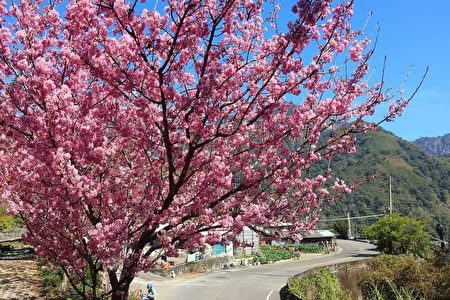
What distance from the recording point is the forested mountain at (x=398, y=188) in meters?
137

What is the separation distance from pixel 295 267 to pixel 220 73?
37398 mm

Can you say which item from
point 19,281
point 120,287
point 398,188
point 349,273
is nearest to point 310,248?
point 349,273

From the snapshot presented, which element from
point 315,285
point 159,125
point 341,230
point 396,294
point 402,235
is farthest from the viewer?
point 341,230

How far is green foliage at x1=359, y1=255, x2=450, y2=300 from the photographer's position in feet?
50.4

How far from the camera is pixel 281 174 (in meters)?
6.63

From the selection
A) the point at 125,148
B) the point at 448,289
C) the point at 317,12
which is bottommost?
the point at 448,289

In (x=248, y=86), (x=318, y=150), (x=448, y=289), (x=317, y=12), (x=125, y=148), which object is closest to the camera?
(x=317, y=12)

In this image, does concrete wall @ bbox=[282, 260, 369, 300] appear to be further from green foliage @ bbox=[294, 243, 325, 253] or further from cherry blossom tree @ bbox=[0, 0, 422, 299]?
green foliage @ bbox=[294, 243, 325, 253]

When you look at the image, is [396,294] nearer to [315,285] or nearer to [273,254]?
[315,285]

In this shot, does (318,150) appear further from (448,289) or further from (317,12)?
(448,289)

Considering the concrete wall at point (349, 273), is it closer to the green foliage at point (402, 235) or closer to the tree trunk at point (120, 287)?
the green foliage at point (402, 235)

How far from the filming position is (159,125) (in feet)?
20.1

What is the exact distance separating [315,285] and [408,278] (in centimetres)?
563

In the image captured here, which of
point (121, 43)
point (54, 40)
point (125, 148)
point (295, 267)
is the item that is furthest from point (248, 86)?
point (295, 267)
